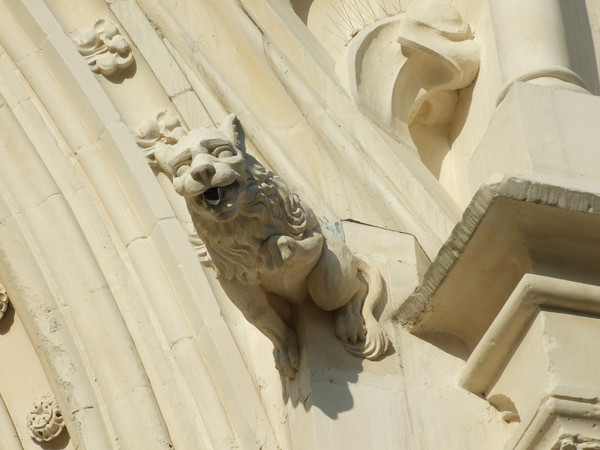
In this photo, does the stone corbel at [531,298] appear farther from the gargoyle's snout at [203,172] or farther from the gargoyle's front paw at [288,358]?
the gargoyle's snout at [203,172]

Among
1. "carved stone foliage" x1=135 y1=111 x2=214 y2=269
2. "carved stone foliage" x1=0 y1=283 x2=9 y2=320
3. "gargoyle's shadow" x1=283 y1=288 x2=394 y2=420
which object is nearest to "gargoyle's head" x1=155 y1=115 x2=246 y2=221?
"gargoyle's shadow" x1=283 y1=288 x2=394 y2=420

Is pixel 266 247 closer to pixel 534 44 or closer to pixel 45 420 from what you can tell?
pixel 45 420

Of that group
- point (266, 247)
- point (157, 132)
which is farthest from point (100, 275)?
point (266, 247)

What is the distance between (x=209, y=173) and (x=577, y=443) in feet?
3.31

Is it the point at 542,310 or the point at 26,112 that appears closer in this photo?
the point at 542,310

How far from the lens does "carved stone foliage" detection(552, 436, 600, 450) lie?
412 centimetres

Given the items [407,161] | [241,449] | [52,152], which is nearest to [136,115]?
[52,152]

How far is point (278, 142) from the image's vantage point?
5066 mm

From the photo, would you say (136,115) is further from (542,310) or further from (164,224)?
(542,310)

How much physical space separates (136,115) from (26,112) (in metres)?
0.34

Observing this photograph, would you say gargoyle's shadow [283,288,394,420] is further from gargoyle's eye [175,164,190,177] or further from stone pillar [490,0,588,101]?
stone pillar [490,0,588,101]

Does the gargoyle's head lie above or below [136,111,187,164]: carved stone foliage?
below

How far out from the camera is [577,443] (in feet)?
13.6

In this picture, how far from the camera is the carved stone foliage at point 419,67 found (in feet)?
17.7
